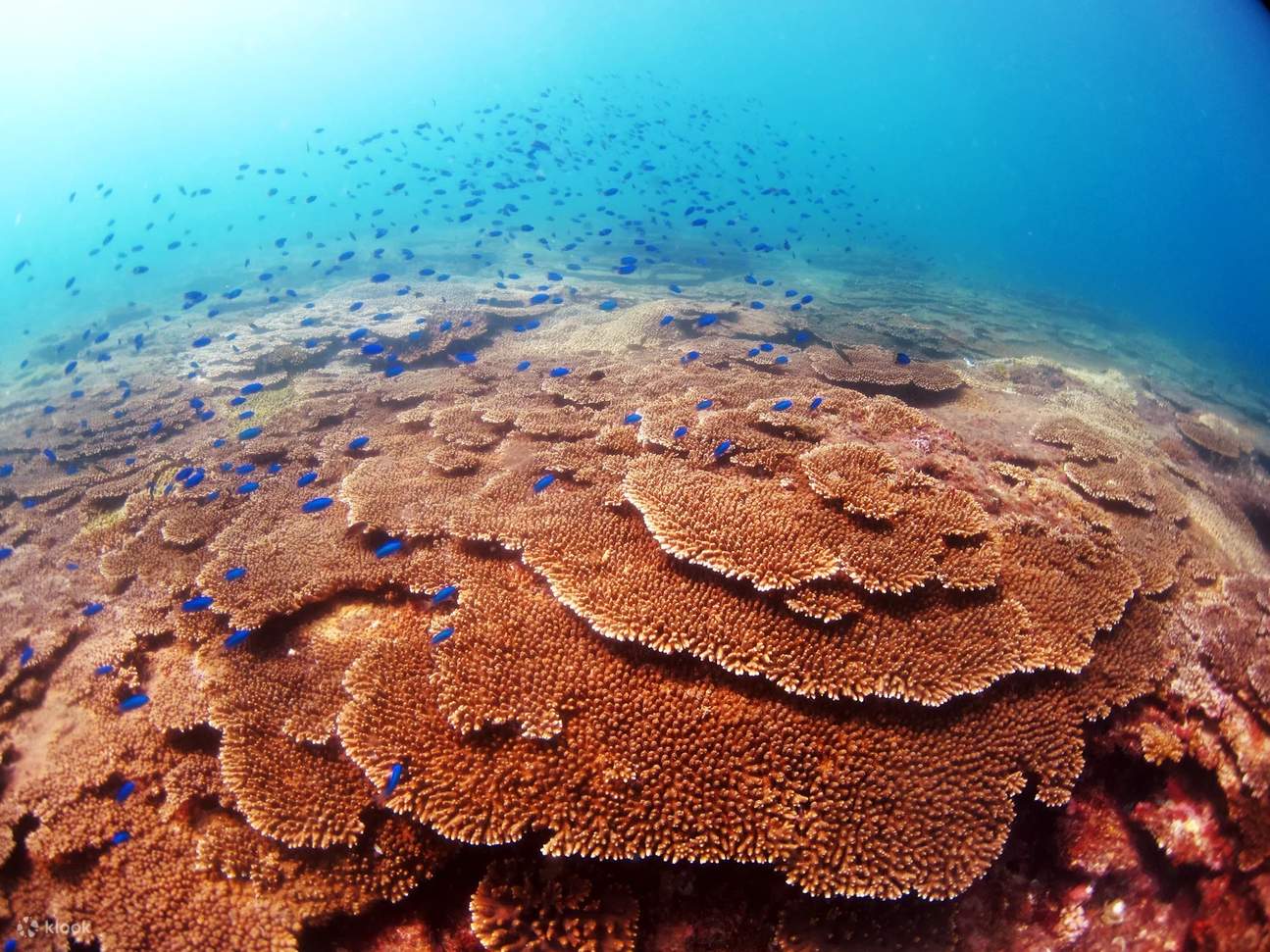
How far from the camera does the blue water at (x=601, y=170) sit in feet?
120

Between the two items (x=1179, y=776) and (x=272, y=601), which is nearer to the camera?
(x=1179, y=776)

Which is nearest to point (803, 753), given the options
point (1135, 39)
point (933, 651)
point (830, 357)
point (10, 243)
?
point (933, 651)

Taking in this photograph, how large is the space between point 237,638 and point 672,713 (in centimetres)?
404

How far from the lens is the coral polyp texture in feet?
12.1

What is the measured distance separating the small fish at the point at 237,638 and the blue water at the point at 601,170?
1499cm

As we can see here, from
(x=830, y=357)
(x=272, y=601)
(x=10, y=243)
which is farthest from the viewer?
(x=10, y=243)

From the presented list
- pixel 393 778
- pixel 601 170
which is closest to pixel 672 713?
pixel 393 778

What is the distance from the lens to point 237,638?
511cm

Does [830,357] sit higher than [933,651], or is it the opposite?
[933,651]

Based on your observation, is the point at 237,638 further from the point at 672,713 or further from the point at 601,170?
the point at 601,170

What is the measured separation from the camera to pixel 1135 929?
4.21 m

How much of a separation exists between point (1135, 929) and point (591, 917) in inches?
161

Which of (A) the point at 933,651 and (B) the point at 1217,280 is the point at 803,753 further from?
(B) the point at 1217,280

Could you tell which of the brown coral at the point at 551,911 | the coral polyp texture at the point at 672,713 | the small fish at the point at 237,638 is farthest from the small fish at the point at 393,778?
the small fish at the point at 237,638
